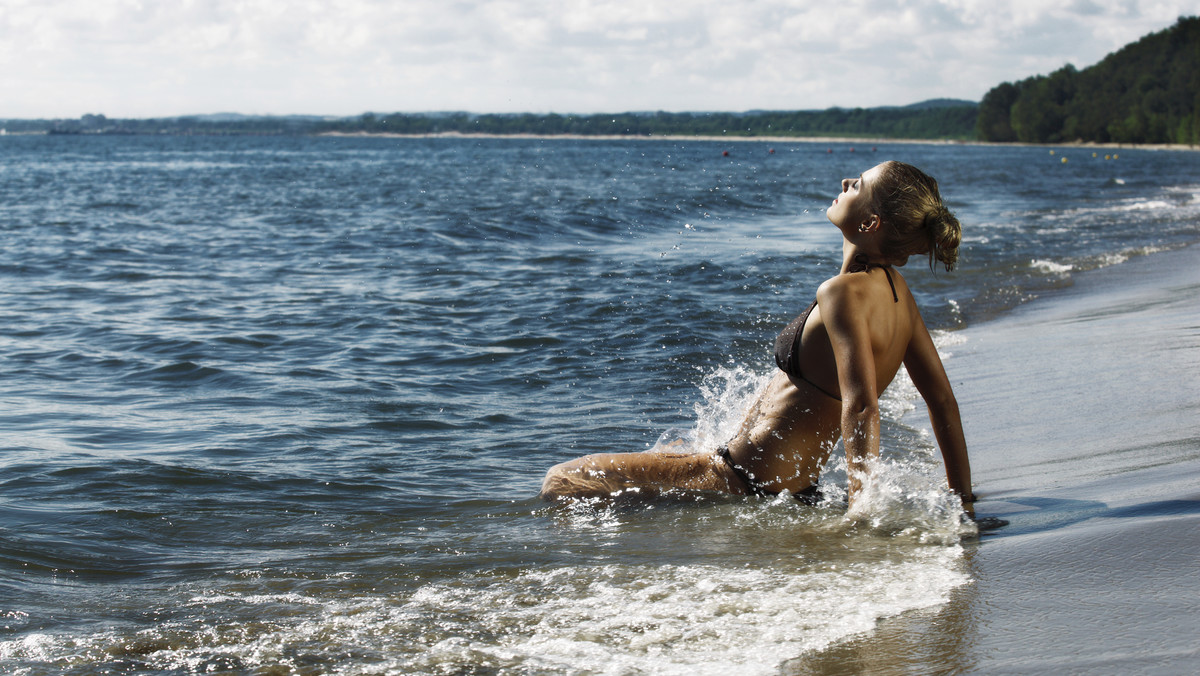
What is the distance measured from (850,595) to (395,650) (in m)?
1.57

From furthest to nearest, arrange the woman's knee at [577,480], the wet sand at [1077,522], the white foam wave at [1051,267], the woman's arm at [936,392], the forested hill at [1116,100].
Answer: the forested hill at [1116,100] < the white foam wave at [1051,267] < the woman's knee at [577,480] < the woman's arm at [936,392] < the wet sand at [1077,522]

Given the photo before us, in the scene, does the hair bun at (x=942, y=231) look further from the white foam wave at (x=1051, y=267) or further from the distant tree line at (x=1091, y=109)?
the distant tree line at (x=1091, y=109)

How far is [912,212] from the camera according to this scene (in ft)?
11.6

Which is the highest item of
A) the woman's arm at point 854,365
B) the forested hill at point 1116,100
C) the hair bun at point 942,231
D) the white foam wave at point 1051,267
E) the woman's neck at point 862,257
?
the forested hill at point 1116,100

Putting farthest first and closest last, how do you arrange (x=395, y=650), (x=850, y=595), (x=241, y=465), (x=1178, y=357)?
1. (x=1178, y=357)
2. (x=241, y=465)
3. (x=850, y=595)
4. (x=395, y=650)

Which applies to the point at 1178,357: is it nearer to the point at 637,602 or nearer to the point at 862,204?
the point at 862,204

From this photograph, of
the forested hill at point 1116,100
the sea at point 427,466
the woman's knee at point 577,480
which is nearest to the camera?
the sea at point 427,466

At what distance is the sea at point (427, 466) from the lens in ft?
10.6

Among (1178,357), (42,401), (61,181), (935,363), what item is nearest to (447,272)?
(42,401)

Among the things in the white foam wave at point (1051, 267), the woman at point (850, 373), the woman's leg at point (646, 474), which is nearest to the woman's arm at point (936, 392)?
the woman at point (850, 373)

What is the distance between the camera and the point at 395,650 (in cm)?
308

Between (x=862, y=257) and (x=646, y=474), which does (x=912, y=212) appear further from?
(x=646, y=474)

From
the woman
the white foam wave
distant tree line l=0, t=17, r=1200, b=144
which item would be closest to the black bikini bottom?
the woman

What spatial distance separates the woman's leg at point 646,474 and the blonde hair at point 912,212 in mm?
1405
